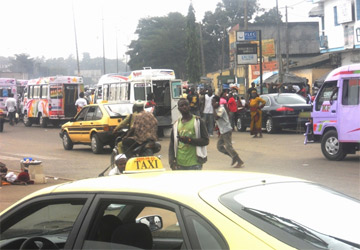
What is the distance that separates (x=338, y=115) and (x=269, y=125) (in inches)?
355

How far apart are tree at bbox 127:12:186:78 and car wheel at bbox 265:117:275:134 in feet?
193

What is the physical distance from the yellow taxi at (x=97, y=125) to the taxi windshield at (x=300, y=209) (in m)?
14.2

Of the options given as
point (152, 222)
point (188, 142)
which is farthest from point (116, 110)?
point (152, 222)

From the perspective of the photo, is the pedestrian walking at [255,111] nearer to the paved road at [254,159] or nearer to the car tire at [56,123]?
the paved road at [254,159]

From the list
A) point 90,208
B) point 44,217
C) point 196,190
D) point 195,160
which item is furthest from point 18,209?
point 195,160

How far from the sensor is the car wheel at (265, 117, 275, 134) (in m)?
23.2

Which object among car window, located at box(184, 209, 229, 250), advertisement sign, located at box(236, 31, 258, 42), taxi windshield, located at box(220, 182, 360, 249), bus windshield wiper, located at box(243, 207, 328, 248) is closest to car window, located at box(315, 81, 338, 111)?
taxi windshield, located at box(220, 182, 360, 249)

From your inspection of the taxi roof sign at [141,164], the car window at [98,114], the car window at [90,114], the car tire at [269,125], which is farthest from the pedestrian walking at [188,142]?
the car tire at [269,125]

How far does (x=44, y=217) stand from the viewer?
4129 millimetres

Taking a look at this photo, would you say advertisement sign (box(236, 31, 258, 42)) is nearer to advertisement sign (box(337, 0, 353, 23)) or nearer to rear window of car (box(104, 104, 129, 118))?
advertisement sign (box(337, 0, 353, 23))

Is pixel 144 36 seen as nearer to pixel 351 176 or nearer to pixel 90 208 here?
pixel 351 176

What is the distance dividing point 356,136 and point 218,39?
77.1 m

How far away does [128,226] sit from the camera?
3.47 metres

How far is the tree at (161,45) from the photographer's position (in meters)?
81.6
